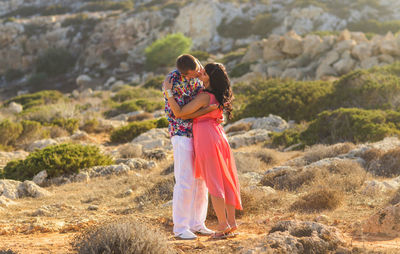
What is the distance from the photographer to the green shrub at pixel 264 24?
4300 cm

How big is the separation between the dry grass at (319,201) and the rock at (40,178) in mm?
5186

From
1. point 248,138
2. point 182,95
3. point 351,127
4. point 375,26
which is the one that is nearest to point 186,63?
point 182,95

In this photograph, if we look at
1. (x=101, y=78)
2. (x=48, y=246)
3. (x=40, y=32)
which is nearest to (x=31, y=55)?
(x=40, y=32)

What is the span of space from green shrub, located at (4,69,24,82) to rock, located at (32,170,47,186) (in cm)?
3920

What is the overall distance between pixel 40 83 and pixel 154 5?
60.9 ft

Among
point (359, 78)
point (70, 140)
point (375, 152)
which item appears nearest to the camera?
point (375, 152)

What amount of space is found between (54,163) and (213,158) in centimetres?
572

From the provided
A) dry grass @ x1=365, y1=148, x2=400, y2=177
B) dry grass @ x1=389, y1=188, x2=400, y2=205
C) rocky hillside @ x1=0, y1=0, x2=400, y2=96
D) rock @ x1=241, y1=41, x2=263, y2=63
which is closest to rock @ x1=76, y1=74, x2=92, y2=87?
rocky hillside @ x1=0, y1=0, x2=400, y2=96

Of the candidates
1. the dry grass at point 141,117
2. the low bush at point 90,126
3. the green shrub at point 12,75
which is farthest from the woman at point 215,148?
the green shrub at point 12,75

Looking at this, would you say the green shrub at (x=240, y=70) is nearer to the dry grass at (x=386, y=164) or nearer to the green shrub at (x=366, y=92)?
the green shrub at (x=366, y=92)

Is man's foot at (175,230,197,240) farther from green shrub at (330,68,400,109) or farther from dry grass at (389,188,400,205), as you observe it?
green shrub at (330,68,400,109)

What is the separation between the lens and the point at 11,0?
204 feet

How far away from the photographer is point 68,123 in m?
14.7

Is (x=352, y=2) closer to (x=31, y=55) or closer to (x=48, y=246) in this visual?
(x=31, y=55)
